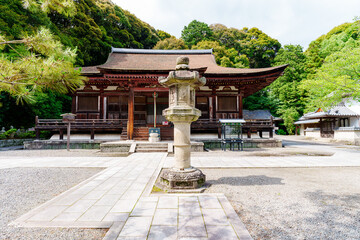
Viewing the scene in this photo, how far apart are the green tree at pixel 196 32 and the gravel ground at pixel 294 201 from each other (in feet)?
116

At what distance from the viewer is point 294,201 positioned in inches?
121

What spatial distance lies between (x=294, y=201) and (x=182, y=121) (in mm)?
2635

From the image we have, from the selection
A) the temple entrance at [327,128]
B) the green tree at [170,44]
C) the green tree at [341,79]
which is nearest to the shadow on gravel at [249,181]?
the green tree at [341,79]

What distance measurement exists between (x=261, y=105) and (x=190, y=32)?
861 inches

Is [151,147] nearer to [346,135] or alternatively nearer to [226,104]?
[226,104]

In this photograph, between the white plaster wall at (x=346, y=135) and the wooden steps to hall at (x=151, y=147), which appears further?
the white plaster wall at (x=346, y=135)

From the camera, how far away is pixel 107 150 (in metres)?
9.40

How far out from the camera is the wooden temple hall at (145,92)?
10914mm

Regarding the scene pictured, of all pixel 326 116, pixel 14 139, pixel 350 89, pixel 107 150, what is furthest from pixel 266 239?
pixel 326 116

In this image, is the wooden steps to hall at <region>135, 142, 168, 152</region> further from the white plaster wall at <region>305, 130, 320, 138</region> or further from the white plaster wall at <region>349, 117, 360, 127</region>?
the white plaster wall at <region>305, 130, 320, 138</region>

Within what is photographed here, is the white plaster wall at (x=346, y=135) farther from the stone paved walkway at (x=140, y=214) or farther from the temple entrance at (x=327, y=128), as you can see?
the stone paved walkway at (x=140, y=214)

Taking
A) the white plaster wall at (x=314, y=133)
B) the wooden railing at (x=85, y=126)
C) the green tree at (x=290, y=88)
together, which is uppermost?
the green tree at (x=290, y=88)

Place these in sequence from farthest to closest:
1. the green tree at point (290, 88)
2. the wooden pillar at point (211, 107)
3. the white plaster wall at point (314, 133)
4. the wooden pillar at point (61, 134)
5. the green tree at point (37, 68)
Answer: the green tree at point (290, 88) → the white plaster wall at point (314, 133) → the wooden pillar at point (211, 107) → the wooden pillar at point (61, 134) → the green tree at point (37, 68)

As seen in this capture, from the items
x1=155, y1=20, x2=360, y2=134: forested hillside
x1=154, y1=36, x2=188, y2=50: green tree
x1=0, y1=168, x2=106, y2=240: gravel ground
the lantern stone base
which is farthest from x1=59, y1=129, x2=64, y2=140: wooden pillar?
x1=154, y1=36, x2=188, y2=50: green tree
